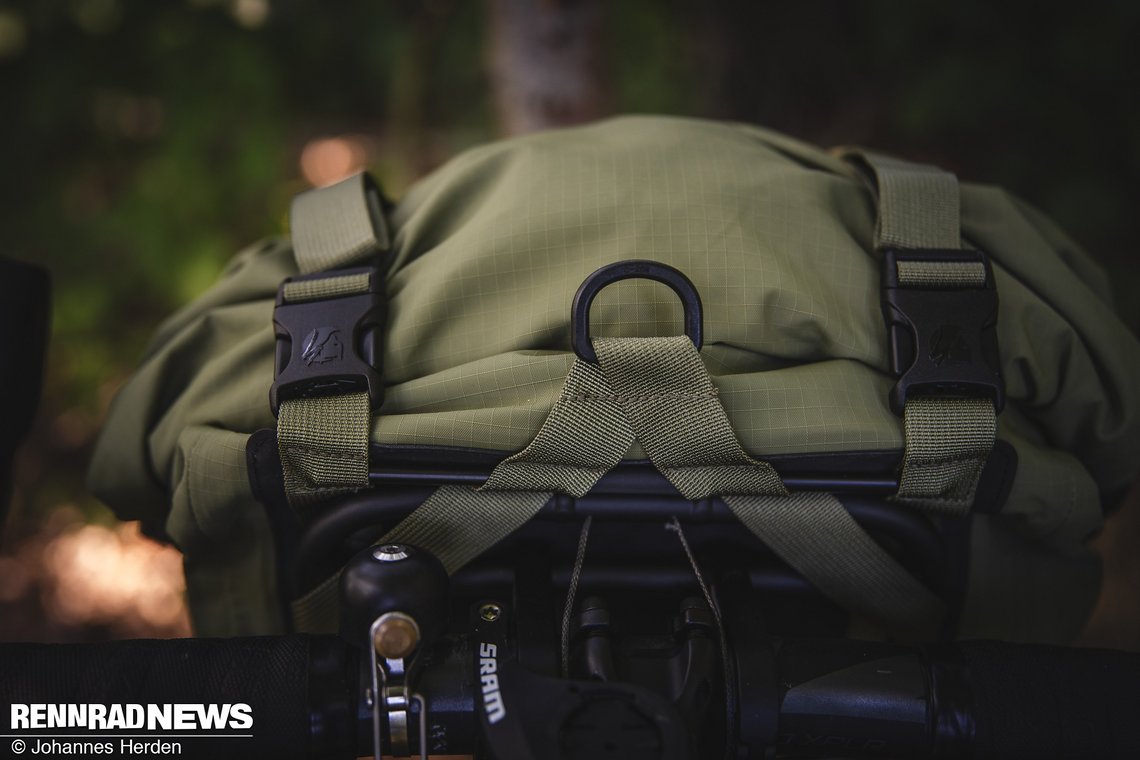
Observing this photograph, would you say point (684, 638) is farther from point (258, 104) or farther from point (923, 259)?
point (258, 104)

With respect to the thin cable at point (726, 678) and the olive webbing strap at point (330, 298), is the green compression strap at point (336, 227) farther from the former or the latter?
the thin cable at point (726, 678)

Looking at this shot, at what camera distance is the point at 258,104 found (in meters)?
1.50

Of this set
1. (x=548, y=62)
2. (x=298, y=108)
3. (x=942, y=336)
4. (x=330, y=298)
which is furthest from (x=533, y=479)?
(x=298, y=108)

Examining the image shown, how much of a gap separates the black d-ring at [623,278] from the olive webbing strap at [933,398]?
186 millimetres

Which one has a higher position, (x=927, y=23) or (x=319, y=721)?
(x=927, y=23)

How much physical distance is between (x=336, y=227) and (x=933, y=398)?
0.53 m

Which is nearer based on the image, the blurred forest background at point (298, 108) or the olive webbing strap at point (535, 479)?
the olive webbing strap at point (535, 479)

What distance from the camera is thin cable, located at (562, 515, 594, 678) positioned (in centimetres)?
61

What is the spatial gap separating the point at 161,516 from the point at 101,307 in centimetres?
78

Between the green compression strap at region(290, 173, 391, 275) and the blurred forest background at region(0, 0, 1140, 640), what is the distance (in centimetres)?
58

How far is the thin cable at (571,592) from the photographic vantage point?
61 cm

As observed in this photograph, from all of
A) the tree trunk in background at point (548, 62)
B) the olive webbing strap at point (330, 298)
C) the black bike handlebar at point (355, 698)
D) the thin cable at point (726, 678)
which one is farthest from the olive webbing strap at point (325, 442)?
the tree trunk in background at point (548, 62)

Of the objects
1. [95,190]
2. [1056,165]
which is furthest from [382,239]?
[1056,165]

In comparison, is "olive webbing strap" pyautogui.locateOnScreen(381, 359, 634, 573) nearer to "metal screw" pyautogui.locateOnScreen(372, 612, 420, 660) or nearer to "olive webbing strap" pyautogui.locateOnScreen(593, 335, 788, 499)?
"olive webbing strap" pyautogui.locateOnScreen(593, 335, 788, 499)
